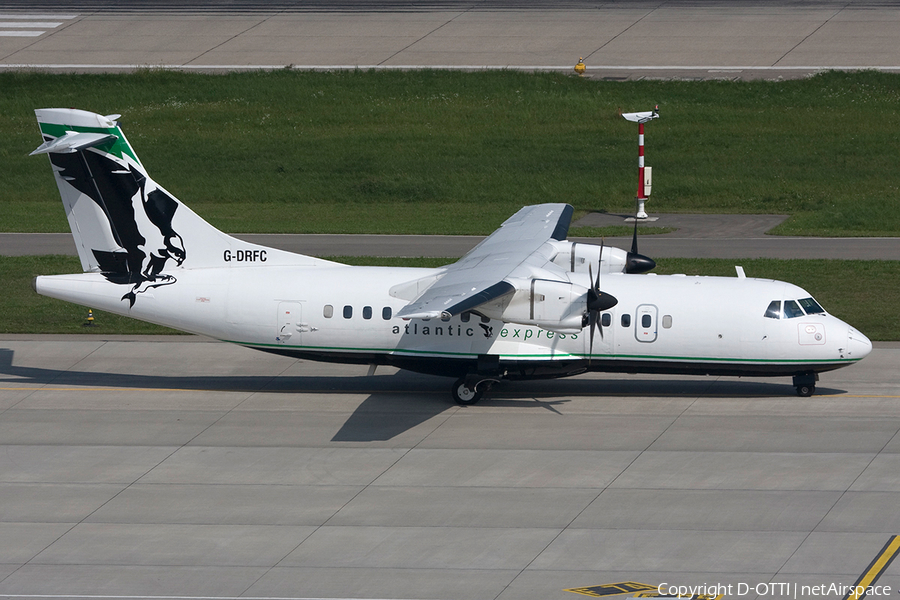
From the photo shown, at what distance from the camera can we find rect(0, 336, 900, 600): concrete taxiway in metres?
16.3

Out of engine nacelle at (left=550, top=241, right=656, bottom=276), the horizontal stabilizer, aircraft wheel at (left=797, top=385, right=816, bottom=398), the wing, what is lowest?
aircraft wheel at (left=797, top=385, right=816, bottom=398)

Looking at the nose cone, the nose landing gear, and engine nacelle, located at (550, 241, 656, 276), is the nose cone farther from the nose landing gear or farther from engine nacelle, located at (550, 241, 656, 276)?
engine nacelle, located at (550, 241, 656, 276)

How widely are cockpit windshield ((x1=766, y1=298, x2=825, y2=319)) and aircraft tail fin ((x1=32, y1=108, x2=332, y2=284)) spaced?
10579mm

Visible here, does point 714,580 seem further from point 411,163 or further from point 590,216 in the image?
point 411,163

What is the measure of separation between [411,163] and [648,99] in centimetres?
1381

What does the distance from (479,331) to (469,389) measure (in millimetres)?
1341

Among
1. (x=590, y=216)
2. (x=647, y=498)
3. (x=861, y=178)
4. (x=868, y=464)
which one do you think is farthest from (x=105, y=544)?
(x=861, y=178)

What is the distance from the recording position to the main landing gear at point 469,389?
2397cm

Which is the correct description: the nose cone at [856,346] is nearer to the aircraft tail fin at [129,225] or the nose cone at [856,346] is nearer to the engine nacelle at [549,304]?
the engine nacelle at [549,304]

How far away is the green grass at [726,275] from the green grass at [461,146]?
6.38 meters

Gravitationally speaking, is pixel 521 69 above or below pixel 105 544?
above

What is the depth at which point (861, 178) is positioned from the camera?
162ft

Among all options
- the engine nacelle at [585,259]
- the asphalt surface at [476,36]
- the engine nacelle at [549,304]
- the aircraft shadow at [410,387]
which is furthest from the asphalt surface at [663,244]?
the asphalt surface at [476,36]

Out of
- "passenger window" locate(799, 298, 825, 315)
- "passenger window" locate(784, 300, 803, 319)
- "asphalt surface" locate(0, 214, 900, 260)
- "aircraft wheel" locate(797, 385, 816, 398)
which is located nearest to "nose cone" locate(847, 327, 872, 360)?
"passenger window" locate(799, 298, 825, 315)
